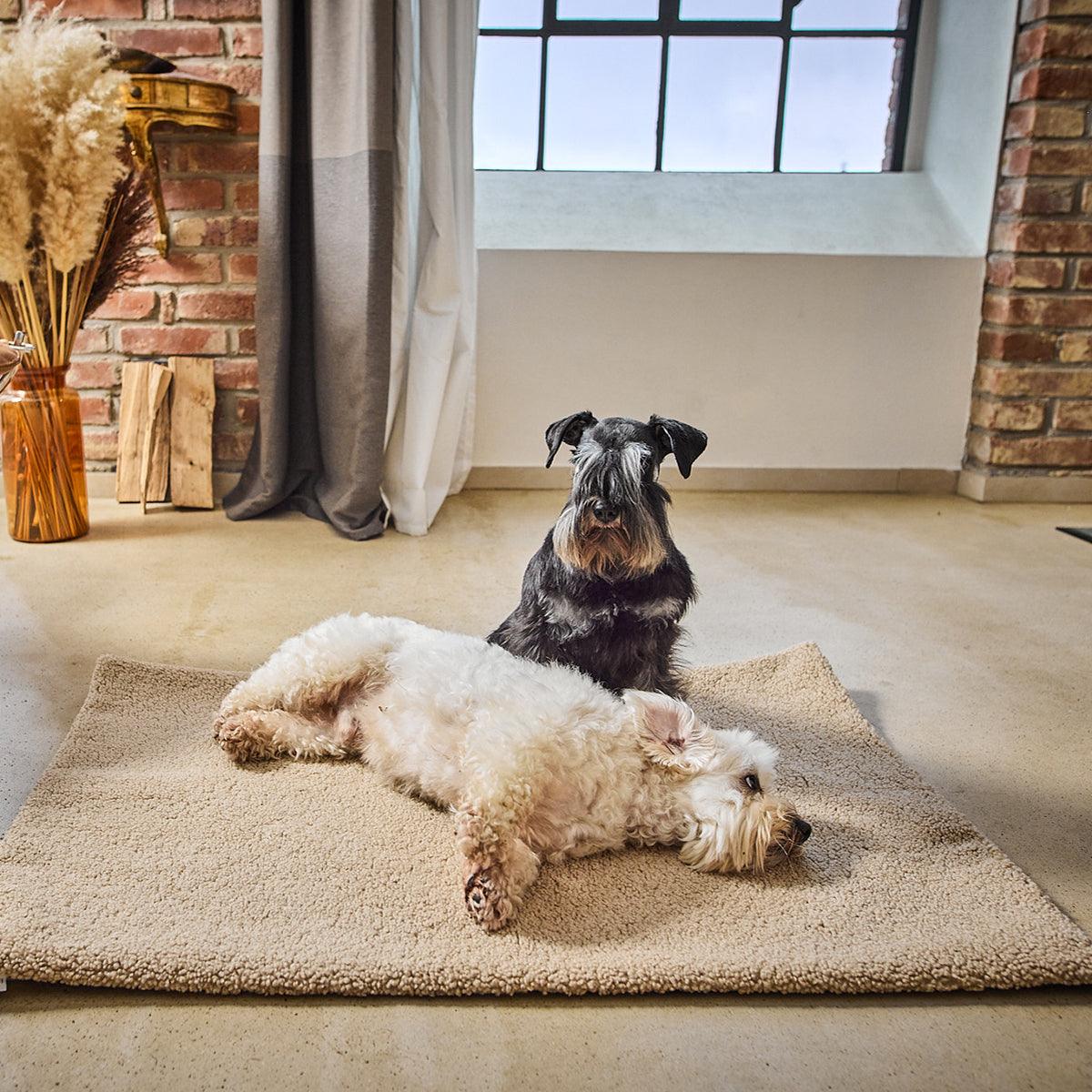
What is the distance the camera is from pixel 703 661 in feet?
7.30

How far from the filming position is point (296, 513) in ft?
10.7

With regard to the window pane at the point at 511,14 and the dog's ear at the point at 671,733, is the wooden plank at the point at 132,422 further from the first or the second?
Result: the dog's ear at the point at 671,733

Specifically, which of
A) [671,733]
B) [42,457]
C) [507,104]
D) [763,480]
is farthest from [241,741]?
[507,104]

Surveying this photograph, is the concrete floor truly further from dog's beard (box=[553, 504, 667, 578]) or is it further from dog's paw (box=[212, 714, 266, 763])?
dog's beard (box=[553, 504, 667, 578])

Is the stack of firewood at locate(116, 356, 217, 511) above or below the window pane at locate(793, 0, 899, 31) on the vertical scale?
below

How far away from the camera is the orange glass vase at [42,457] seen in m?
2.73

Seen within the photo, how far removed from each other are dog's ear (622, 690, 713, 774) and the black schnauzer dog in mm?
186

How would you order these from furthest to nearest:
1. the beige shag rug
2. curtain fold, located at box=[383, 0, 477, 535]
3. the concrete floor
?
1. curtain fold, located at box=[383, 0, 477, 535]
2. the beige shag rug
3. the concrete floor

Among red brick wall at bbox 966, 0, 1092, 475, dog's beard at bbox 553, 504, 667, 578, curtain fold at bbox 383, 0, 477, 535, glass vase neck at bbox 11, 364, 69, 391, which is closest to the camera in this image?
dog's beard at bbox 553, 504, 667, 578

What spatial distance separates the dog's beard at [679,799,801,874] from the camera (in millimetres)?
1357

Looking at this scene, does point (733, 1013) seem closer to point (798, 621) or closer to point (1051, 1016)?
point (1051, 1016)

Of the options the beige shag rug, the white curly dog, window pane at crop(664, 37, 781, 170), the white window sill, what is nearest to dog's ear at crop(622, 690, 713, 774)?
the white curly dog

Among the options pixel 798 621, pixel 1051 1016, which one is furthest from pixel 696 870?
pixel 798 621

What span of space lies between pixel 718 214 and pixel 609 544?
2499 mm
